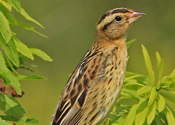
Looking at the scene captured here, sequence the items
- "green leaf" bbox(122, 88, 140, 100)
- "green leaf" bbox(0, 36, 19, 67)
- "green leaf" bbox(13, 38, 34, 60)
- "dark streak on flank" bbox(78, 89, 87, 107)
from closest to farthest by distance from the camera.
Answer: "green leaf" bbox(0, 36, 19, 67) → "green leaf" bbox(13, 38, 34, 60) → "green leaf" bbox(122, 88, 140, 100) → "dark streak on flank" bbox(78, 89, 87, 107)

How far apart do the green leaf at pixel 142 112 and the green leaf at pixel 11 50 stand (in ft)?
3.17

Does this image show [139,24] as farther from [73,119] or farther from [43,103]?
[73,119]

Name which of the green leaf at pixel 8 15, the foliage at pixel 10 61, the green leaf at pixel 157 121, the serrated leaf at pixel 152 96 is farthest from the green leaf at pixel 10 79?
the green leaf at pixel 157 121

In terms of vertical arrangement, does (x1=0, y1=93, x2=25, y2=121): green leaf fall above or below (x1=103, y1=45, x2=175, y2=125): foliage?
below

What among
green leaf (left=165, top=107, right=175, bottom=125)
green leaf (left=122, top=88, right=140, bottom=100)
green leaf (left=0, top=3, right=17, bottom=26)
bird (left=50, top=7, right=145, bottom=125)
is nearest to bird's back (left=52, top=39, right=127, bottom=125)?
bird (left=50, top=7, right=145, bottom=125)

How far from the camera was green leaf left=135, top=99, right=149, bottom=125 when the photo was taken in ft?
12.9

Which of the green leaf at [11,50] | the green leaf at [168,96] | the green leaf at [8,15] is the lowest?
the green leaf at [168,96]

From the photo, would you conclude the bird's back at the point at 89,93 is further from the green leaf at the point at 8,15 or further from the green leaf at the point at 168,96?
the green leaf at the point at 8,15

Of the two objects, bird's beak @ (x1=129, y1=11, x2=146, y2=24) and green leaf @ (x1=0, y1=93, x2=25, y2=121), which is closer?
green leaf @ (x1=0, y1=93, x2=25, y2=121)

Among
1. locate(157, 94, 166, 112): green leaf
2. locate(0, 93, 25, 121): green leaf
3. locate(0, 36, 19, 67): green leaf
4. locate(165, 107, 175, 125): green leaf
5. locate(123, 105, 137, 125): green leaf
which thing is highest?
locate(0, 36, 19, 67): green leaf

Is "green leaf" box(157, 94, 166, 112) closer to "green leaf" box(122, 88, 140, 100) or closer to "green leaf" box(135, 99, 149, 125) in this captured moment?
"green leaf" box(135, 99, 149, 125)

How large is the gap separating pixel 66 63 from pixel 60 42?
34.2 inches

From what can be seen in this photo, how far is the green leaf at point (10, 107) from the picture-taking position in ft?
12.3

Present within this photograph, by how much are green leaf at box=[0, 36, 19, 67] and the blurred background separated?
20.8ft
